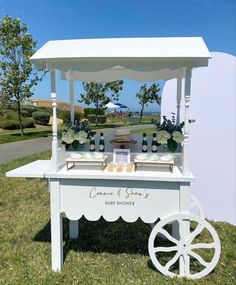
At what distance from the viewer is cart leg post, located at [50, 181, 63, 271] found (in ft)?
10.1

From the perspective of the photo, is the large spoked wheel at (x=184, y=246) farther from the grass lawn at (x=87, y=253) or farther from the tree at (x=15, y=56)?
the tree at (x=15, y=56)

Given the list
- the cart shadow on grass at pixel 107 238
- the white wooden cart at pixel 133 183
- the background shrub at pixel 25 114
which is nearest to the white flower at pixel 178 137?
the white wooden cart at pixel 133 183

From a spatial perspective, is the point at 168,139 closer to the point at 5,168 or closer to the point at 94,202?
the point at 94,202

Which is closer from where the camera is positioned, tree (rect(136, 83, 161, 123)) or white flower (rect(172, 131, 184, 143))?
white flower (rect(172, 131, 184, 143))

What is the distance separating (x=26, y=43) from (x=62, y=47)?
12.6 metres

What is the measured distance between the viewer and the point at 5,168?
8.09 meters

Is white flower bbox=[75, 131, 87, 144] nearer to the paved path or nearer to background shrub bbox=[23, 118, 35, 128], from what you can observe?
the paved path

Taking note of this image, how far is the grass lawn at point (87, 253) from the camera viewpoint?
3.02 m

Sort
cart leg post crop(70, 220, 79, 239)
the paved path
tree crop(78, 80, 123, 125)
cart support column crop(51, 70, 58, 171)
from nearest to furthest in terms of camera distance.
A: cart support column crop(51, 70, 58, 171), cart leg post crop(70, 220, 79, 239), the paved path, tree crop(78, 80, 123, 125)

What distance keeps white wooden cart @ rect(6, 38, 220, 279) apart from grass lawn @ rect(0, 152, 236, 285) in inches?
7.1

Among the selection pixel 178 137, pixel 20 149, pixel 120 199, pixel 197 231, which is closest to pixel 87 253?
pixel 120 199

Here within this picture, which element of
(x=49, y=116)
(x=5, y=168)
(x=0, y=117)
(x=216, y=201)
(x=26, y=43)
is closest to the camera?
(x=216, y=201)

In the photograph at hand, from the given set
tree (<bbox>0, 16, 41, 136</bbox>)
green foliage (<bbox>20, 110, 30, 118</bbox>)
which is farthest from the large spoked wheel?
green foliage (<bbox>20, 110, 30, 118</bbox>)

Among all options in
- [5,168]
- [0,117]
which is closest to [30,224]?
[5,168]
